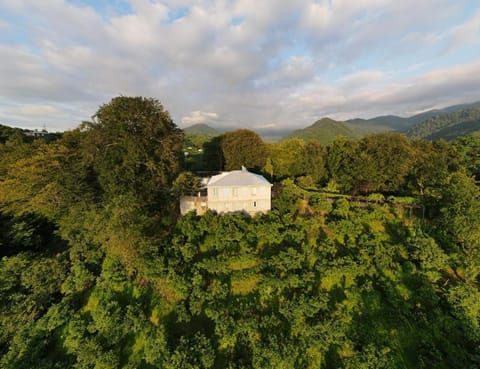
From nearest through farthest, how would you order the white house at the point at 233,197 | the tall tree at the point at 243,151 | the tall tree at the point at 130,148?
the tall tree at the point at 130,148 < the white house at the point at 233,197 < the tall tree at the point at 243,151

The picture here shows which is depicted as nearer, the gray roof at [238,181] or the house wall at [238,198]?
the gray roof at [238,181]

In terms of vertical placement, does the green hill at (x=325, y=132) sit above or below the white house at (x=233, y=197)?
above

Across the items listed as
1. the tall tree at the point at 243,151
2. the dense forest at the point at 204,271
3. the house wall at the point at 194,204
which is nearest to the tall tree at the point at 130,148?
the dense forest at the point at 204,271

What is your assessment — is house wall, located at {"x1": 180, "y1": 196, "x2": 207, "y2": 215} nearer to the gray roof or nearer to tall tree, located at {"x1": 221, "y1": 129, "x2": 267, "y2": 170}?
the gray roof

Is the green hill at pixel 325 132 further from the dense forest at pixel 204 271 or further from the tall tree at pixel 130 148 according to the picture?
the tall tree at pixel 130 148

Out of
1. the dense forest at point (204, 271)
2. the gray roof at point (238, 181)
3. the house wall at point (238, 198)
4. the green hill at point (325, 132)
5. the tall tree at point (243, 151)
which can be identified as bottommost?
the dense forest at point (204, 271)

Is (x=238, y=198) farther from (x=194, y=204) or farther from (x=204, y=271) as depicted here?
(x=204, y=271)

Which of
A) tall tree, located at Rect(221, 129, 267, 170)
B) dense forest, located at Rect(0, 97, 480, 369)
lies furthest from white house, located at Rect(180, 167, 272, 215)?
tall tree, located at Rect(221, 129, 267, 170)

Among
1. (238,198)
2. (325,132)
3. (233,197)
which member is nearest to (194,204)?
(233,197)
